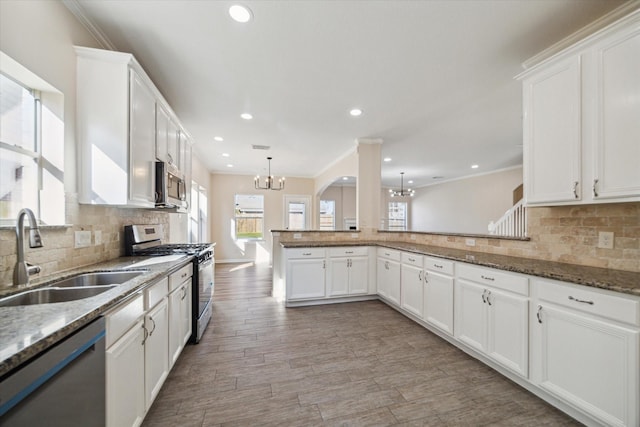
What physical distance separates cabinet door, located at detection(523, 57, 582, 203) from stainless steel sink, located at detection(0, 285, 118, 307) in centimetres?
309

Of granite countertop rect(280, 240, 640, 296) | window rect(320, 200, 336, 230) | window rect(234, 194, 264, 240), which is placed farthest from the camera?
window rect(320, 200, 336, 230)

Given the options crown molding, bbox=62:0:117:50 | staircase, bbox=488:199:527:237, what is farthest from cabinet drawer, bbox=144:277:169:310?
staircase, bbox=488:199:527:237

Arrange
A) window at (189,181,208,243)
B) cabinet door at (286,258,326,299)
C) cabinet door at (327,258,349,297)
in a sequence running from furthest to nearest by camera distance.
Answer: window at (189,181,208,243) → cabinet door at (327,258,349,297) → cabinet door at (286,258,326,299)

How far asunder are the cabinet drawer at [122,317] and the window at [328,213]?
8.19 meters

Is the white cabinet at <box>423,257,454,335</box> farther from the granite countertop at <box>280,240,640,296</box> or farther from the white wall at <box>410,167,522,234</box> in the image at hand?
the white wall at <box>410,167,522,234</box>

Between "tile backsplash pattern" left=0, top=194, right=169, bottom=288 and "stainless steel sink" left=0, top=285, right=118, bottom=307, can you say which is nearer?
"stainless steel sink" left=0, top=285, right=118, bottom=307

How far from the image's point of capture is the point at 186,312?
92.1 inches

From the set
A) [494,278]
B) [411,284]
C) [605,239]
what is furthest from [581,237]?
[411,284]

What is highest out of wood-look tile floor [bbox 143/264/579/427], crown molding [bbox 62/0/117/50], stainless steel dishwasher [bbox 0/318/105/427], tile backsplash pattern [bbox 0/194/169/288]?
crown molding [bbox 62/0/117/50]

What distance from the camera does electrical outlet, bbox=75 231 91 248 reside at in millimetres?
1816

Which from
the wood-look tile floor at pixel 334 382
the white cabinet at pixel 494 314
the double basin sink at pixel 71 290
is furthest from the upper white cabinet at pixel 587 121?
the double basin sink at pixel 71 290

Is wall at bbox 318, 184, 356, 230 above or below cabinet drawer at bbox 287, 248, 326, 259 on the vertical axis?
above

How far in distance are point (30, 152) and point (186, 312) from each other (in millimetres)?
1638

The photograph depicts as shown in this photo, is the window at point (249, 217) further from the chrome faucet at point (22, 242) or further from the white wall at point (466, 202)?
the white wall at point (466, 202)
